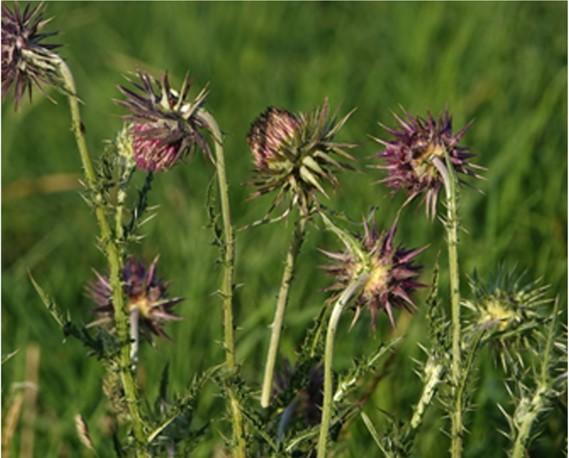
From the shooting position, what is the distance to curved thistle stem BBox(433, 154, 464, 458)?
67.7 inches

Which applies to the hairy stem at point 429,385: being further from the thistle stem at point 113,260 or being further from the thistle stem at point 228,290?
the thistle stem at point 113,260

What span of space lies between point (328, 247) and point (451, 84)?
79 centimetres

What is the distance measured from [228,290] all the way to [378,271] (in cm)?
21

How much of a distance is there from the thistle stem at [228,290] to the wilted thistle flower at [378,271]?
0.45 feet

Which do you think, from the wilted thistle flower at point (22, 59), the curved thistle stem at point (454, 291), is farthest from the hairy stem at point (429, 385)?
the wilted thistle flower at point (22, 59)

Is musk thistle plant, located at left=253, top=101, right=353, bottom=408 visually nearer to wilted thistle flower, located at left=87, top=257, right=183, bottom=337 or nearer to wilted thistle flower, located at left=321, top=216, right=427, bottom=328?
wilted thistle flower, located at left=321, top=216, right=427, bottom=328

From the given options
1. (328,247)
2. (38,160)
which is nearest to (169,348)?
(328,247)

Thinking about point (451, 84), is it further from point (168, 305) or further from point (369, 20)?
point (168, 305)

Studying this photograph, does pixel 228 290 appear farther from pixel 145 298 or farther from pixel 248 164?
pixel 248 164

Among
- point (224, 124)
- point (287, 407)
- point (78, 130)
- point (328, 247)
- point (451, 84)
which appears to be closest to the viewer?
point (78, 130)

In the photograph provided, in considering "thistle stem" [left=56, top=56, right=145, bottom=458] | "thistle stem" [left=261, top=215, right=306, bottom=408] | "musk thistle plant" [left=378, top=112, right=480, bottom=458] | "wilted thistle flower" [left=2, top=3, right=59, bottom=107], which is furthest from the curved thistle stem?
"wilted thistle flower" [left=2, top=3, right=59, bottom=107]

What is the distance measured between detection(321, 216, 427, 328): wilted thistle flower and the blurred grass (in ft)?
1.81

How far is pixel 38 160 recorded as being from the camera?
188 inches

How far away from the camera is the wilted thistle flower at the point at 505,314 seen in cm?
192
